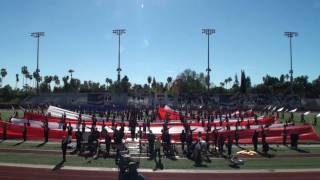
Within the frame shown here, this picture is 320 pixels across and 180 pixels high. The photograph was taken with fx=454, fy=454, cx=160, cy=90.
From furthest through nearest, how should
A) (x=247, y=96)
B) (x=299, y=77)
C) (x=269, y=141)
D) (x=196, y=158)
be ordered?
(x=299, y=77) → (x=247, y=96) → (x=269, y=141) → (x=196, y=158)

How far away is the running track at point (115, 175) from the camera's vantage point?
64.0 ft

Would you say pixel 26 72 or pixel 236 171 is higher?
pixel 26 72

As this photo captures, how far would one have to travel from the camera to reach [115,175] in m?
19.9

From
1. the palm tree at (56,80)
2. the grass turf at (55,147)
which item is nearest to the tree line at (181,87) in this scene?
the palm tree at (56,80)

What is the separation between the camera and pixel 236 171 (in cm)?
2109

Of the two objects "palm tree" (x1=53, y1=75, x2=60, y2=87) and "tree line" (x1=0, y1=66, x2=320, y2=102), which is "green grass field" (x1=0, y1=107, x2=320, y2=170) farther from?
"palm tree" (x1=53, y1=75, x2=60, y2=87)

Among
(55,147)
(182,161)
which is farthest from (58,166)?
(55,147)

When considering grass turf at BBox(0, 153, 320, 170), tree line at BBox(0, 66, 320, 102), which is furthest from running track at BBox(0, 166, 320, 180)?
tree line at BBox(0, 66, 320, 102)

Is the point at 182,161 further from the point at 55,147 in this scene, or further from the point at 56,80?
the point at 56,80

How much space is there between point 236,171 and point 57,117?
2850 centimetres

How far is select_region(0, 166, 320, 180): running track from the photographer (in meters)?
19.5

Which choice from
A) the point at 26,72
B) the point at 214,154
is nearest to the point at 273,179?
the point at 214,154

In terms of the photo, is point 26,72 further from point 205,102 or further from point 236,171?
point 236,171

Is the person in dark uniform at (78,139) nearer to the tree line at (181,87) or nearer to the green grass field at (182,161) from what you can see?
the green grass field at (182,161)
